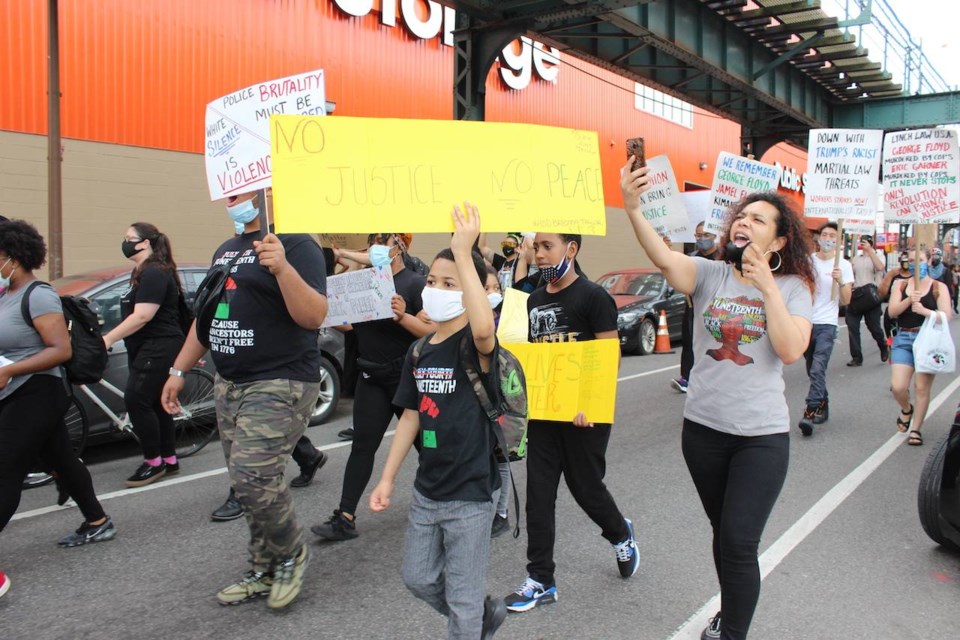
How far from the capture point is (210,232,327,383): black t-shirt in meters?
3.36

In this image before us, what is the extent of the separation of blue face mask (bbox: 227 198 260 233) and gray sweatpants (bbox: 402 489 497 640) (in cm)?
165

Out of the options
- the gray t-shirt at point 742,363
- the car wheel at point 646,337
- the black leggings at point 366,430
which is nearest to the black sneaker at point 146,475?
the black leggings at point 366,430

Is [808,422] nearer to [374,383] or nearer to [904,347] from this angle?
[904,347]

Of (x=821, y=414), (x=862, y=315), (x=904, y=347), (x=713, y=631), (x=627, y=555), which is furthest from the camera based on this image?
(x=862, y=315)

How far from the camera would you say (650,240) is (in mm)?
2928

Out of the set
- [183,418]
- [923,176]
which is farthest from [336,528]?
[923,176]

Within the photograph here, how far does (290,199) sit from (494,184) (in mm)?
781

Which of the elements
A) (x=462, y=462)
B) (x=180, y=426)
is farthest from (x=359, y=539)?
(x=180, y=426)

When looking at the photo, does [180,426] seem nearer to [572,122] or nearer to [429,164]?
[429,164]

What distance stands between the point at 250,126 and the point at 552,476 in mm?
2202

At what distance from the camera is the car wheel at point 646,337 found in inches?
520

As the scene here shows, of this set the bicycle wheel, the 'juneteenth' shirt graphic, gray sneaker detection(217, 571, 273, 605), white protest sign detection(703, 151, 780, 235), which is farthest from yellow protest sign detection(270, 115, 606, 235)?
white protest sign detection(703, 151, 780, 235)

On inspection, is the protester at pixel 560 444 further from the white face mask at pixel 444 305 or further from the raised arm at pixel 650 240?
the white face mask at pixel 444 305

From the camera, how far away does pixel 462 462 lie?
2715 millimetres
